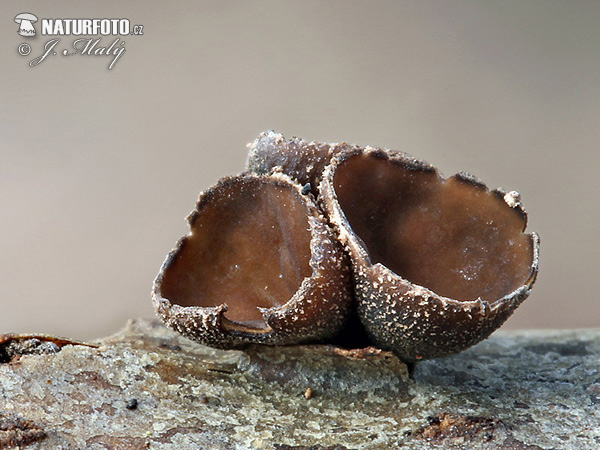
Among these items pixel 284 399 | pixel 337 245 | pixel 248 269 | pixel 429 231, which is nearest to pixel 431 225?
pixel 429 231

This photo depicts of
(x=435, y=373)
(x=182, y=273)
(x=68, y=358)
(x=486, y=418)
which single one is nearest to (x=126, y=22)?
(x=182, y=273)

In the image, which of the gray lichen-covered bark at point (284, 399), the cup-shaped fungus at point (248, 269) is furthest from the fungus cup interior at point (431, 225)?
the gray lichen-covered bark at point (284, 399)

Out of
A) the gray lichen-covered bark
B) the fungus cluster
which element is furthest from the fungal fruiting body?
the gray lichen-covered bark

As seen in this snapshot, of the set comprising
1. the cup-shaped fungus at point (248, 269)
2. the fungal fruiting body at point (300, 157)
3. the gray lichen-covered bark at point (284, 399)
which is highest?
the fungal fruiting body at point (300, 157)

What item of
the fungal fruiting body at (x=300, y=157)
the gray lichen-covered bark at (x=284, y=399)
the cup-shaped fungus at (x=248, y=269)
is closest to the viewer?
the gray lichen-covered bark at (x=284, y=399)

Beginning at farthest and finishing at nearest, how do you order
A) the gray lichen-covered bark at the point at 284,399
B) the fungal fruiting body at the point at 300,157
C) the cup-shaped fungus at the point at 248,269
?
the fungal fruiting body at the point at 300,157 < the cup-shaped fungus at the point at 248,269 < the gray lichen-covered bark at the point at 284,399

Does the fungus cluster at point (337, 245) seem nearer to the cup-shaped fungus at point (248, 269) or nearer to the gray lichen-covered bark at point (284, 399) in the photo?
the cup-shaped fungus at point (248, 269)

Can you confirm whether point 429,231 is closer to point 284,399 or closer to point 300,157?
point 300,157
